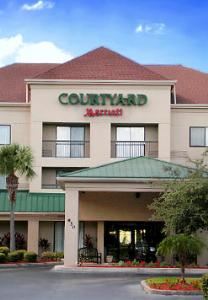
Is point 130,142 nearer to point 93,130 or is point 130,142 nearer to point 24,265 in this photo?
point 93,130

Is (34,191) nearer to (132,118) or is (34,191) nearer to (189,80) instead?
(132,118)

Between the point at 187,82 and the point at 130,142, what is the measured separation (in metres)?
8.62

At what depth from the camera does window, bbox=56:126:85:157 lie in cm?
4475

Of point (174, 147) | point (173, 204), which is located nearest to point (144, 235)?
point (174, 147)

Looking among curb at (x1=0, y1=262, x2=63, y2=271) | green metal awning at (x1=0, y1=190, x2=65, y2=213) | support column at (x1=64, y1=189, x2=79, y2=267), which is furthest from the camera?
green metal awning at (x1=0, y1=190, x2=65, y2=213)

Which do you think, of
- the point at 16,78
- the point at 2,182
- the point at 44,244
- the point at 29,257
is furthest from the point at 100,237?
the point at 16,78

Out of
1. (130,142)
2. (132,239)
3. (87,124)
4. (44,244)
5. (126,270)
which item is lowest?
(126,270)

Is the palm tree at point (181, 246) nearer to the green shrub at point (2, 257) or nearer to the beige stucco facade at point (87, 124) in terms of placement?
the green shrub at point (2, 257)

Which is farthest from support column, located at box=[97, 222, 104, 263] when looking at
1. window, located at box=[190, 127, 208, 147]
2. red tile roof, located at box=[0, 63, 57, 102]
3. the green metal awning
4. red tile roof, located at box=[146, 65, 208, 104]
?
red tile roof, located at box=[0, 63, 57, 102]

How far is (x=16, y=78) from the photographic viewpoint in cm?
5059

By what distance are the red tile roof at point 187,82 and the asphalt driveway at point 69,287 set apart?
20.7 meters

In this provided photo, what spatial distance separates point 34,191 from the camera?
43.6 metres

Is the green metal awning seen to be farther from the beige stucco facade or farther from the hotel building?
the beige stucco facade

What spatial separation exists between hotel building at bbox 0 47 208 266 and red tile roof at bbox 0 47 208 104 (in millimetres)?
76
